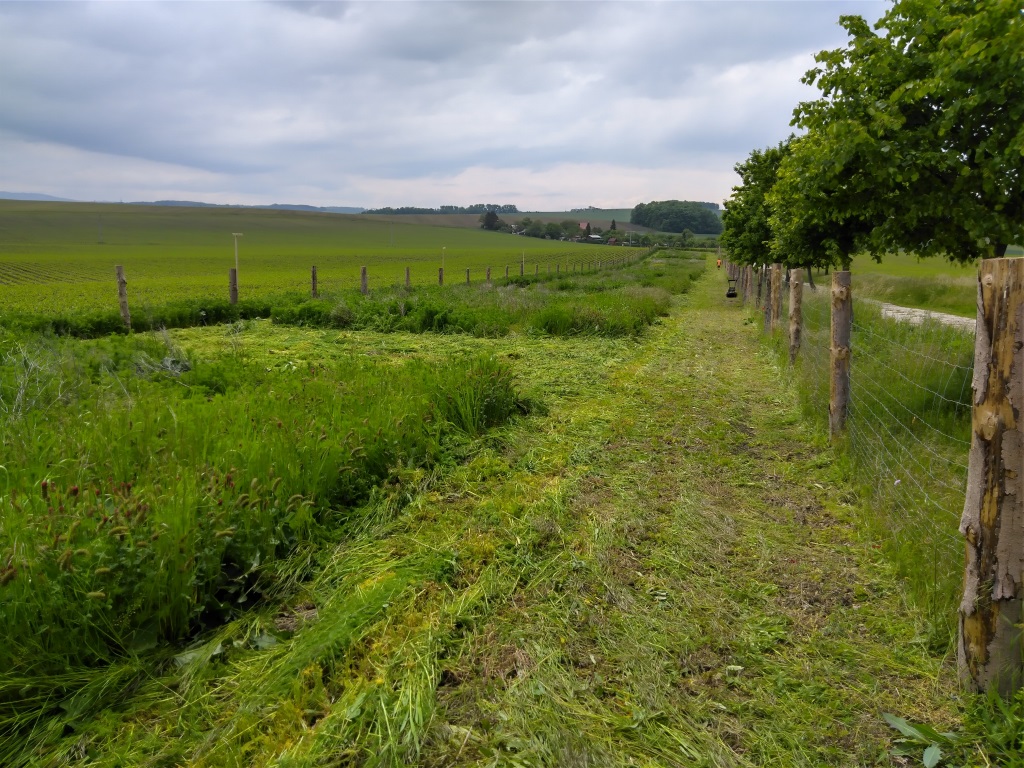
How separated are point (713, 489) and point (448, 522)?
2165 millimetres

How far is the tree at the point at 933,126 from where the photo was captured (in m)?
6.25

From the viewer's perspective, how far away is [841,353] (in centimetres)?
595

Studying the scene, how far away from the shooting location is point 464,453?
558 centimetres

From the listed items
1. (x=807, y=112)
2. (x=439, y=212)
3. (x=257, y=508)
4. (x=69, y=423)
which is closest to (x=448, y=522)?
(x=257, y=508)

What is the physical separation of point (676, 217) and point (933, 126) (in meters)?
149

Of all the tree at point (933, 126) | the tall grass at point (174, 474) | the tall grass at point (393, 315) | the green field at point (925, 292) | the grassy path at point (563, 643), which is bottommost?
the grassy path at point (563, 643)

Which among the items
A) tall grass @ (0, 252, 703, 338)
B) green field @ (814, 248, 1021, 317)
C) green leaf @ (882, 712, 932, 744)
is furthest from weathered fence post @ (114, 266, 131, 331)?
green field @ (814, 248, 1021, 317)

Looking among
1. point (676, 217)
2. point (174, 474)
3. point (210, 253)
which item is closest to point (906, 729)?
point (174, 474)

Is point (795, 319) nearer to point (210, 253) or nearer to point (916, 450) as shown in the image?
point (916, 450)

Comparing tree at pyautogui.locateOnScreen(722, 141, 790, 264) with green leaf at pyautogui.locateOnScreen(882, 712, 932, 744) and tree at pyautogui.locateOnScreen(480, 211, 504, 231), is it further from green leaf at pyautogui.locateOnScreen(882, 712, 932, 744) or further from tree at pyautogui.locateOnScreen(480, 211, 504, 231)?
tree at pyautogui.locateOnScreen(480, 211, 504, 231)

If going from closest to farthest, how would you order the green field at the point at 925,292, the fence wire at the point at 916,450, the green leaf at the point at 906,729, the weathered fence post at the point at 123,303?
the green leaf at the point at 906,729 < the fence wire at the point at 916,450 < the weathered fence post at the point at 123,303 < the green field at the point at 925,292

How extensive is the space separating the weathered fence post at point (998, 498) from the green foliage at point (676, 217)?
497 feet

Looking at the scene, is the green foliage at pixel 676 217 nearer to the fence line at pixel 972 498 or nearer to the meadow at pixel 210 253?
the meadow at pixel 210 253

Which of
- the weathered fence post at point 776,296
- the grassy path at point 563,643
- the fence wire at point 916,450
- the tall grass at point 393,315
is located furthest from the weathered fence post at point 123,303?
the weathered fence post at point 776,296
